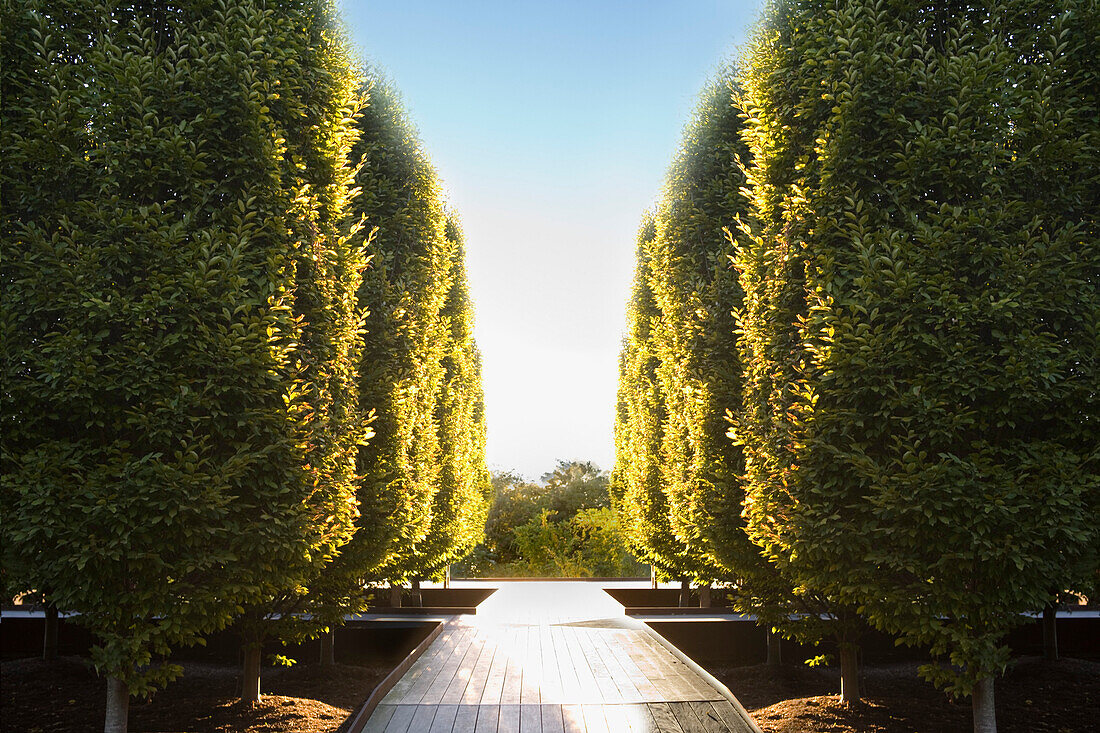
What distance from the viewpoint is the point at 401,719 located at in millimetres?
5715

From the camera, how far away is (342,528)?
276 inches

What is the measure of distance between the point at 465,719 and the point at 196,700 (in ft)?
13.2

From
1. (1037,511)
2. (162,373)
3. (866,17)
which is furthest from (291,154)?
(1037,511)

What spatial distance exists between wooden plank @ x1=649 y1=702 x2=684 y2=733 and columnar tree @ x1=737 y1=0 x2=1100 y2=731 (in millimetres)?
1659

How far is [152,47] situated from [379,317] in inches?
163

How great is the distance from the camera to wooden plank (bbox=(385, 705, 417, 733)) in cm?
547

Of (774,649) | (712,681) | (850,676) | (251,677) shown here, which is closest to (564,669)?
(712,681)

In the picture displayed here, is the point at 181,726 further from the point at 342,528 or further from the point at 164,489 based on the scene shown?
the point at 164,489

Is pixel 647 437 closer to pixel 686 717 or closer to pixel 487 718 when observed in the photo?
pixel 686 717

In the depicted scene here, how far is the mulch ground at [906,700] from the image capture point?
711 cm

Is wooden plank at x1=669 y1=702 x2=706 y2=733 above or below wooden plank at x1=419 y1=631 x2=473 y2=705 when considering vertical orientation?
above

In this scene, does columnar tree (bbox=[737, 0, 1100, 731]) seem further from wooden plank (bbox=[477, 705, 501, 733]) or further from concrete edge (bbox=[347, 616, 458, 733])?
concrete edge (bbox=[347, 616, 458, 733])

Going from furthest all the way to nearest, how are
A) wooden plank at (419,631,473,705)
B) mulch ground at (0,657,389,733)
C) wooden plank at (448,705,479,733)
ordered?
mulch ground at (0,657,389,733) < wooden plank at (419,631,473,705) < wooden plank at (448,705,479,733)

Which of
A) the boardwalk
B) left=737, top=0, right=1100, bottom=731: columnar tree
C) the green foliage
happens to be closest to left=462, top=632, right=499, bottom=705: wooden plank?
the boardwalk
